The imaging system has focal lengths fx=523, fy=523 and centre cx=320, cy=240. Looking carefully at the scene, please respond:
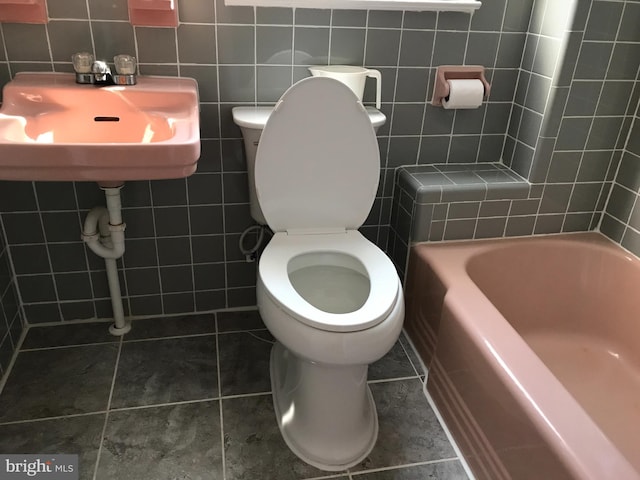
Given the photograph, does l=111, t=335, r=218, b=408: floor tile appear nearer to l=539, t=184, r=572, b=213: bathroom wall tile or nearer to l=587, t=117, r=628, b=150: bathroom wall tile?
l=539, t=184, r=572, b=213: bathroom wall tile

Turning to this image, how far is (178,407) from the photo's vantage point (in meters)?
1.58

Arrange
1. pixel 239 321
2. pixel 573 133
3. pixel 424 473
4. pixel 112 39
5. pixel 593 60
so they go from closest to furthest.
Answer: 1. pixel 424 473
2. pixel 112 39
3. pixel 593 60
4. pixel 573 133
5. pixel 239 321

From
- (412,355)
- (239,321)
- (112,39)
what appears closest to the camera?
(112,39)

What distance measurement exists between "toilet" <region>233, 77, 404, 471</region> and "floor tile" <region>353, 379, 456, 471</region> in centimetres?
3

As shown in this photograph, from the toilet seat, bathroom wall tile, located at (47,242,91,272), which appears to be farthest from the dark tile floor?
the toilet seat

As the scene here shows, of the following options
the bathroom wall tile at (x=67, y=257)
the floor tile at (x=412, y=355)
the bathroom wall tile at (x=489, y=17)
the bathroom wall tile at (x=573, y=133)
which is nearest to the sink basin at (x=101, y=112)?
the bathroom wall tile at (x=67, y=257)

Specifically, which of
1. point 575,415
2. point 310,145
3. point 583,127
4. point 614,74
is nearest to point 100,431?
point 310,145

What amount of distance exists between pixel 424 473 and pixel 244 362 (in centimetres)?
68

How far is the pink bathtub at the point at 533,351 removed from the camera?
3.66ft

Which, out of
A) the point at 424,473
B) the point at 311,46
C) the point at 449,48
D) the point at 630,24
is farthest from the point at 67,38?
the point at 630,24

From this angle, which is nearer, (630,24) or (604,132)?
(630,24)

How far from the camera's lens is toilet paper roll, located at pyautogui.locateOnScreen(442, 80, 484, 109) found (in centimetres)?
172

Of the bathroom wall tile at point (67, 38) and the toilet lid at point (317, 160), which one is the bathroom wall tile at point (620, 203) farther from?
the bathroom wall tile at point (67, 38)

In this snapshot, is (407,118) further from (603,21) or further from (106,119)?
(106,119)
